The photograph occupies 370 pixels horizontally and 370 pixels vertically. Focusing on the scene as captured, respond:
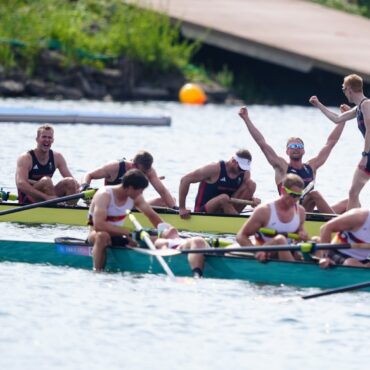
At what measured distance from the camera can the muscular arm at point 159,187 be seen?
19.0m

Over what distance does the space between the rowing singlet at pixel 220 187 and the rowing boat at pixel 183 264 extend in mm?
3060

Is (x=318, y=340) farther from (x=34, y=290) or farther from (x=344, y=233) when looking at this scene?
(x=34, y=290)

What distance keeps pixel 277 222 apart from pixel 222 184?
345 cm

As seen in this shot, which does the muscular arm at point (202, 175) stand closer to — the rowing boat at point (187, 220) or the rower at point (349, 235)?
the rowing boat at point (187, 220)

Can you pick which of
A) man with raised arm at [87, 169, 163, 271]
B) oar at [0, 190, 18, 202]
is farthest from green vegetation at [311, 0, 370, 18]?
man with raised arm at [87, 169, 163, 271]

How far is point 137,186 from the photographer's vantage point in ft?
51.3

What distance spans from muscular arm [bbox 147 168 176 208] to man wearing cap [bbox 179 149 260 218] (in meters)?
0.31

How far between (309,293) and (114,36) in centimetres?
2650

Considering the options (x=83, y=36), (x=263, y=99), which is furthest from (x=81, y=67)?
(x=263, y=99)

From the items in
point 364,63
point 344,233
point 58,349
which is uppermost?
point 364,63

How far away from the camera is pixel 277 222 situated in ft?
51.8

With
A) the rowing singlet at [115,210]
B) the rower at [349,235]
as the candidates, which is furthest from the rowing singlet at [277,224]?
the rowing singlet at [115,210]

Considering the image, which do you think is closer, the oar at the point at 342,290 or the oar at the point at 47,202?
the oar at the point at 342,290

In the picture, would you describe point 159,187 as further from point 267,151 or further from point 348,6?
point 348,6
